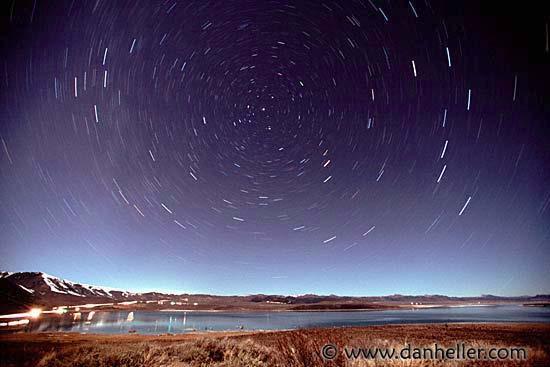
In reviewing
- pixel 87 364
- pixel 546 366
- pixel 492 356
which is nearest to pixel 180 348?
pixel 87 364

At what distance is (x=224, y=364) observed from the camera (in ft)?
38.7

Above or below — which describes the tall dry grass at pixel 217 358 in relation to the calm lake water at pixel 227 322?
above

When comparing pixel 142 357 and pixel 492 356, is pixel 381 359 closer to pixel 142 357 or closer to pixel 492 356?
pixel 492 356

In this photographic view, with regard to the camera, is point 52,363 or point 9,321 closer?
point 52,363

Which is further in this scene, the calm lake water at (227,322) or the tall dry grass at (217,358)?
the calm lake water at (227,322)

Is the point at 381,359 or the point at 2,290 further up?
the point at 2,290

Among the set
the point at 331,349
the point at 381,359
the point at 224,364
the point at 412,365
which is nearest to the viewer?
the point at 412,365

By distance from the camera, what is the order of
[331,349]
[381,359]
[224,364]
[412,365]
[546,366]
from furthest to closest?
1. [331,349]
2. [224,364]
3. [546,366]
4. [381,359]
5. [412,365]

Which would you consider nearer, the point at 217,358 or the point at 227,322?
the point at 217,358

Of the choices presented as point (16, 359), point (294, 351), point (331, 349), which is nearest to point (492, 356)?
point (331, 349)

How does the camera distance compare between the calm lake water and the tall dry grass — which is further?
the calm lake water

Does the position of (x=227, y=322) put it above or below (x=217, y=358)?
below

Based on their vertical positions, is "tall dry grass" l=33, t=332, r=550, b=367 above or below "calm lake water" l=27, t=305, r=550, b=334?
above

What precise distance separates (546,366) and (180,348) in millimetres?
14551
